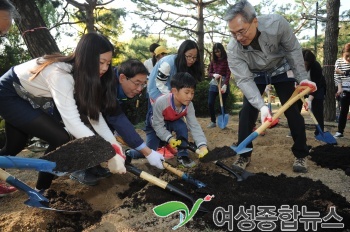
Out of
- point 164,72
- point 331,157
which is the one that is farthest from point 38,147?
point 331,157

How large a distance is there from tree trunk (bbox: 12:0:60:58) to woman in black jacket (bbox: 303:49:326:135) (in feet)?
12.8

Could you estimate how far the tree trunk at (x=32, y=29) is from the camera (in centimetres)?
468

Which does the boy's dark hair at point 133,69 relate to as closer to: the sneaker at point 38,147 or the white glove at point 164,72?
the white glove at point 164,72

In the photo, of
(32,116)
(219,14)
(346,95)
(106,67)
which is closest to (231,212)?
(106,67)

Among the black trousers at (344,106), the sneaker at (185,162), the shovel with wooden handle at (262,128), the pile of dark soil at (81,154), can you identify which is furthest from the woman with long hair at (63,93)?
the black trousers at (344,106)

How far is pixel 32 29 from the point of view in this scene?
4680 millimetres

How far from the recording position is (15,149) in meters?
2.64

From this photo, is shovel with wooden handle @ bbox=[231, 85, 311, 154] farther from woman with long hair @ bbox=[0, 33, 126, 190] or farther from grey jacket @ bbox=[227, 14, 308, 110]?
woman with long hair @ bbox=[0, 33, 126, 190]

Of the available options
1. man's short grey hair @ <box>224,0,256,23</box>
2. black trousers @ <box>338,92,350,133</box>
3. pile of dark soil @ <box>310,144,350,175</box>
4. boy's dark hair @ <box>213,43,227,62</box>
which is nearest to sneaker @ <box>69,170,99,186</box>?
man's short grey hair @ <box>224,0,256,23</box>

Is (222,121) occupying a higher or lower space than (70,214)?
lower

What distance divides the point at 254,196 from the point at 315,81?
9.20 ft

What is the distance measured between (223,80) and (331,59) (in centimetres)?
307

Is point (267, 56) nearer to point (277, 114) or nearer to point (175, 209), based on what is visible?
point (277, 114)

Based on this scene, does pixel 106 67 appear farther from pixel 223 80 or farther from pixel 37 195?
pixel 223 80
